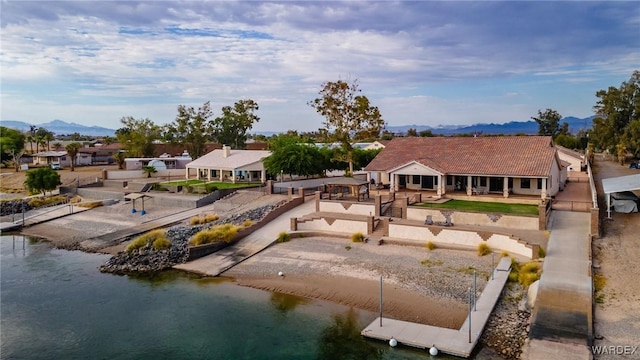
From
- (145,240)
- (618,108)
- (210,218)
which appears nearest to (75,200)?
(210,218)

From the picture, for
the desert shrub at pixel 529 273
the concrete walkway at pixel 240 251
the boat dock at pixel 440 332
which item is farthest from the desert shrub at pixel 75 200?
the desert shrub at pixel 529 273

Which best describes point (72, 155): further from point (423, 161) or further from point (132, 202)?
point (423, 161)

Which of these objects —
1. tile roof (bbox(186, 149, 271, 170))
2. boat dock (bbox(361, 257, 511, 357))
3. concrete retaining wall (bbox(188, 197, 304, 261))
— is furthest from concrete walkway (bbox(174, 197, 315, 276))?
tile roof (bbox(186, 149, 271, 170))

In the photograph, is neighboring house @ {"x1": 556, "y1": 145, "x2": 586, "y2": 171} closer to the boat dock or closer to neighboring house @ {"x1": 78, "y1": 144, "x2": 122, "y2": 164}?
the boat dock

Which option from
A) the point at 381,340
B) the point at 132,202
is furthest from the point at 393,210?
the point at 132,202

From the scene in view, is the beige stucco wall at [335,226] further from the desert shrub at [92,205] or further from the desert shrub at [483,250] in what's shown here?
the desert shrub at [92,205]
